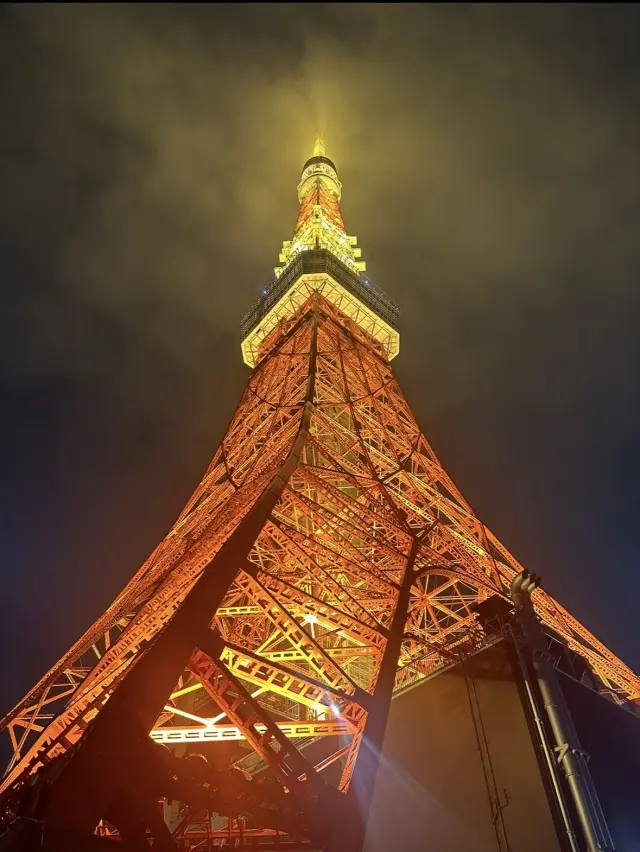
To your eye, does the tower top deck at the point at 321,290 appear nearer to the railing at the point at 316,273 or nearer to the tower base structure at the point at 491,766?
the railing at the point at 316,273

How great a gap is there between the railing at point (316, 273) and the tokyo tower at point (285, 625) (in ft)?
0.30

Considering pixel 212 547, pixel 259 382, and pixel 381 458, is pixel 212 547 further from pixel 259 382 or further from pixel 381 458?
pixel 259 382

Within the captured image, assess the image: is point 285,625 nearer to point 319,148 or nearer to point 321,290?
point 321,290

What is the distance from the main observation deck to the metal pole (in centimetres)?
1439

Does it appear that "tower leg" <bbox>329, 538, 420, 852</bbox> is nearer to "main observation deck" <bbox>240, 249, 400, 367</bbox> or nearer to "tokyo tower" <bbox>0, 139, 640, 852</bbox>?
"tokyo tower" <bbox>0, 139, 640, 852</bbox>

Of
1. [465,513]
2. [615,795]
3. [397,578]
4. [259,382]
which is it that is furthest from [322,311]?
[615,795]

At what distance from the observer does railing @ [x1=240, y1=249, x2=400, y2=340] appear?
2170 cm

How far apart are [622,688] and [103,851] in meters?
11.2

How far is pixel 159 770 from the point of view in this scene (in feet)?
16.3

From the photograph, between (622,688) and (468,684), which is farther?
(622,688)

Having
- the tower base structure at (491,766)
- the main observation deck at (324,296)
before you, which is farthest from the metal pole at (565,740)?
the main observation deck at (324,296)

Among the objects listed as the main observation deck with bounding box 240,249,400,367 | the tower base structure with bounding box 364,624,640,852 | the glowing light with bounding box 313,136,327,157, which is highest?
the glowing light with bounding box 313,136,327,157

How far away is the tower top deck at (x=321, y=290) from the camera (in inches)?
856

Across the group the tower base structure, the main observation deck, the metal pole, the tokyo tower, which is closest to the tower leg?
the tokyo tower
